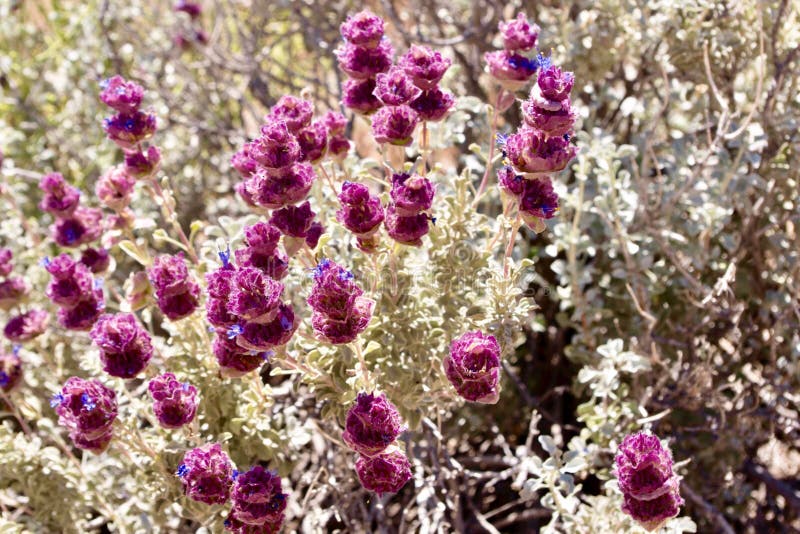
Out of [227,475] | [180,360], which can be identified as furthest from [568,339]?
[227,475]

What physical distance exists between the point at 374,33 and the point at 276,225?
1.56 ft

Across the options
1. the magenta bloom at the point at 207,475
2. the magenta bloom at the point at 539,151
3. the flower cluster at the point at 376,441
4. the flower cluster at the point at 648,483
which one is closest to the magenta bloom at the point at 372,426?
the flower cluster at the point at 376,441

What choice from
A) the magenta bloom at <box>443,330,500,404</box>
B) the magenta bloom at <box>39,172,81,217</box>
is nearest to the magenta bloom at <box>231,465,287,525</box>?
the magenta bloom at <box>443,330,500,404</box>

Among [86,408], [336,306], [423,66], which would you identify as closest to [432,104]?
[423,66]

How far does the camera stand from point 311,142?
5.89 ft

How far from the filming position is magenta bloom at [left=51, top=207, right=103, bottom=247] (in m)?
2.22

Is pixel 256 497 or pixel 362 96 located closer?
pixel 256 497

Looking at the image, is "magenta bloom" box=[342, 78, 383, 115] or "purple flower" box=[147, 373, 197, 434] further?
"magenta bloom" box=[342, 78, 383, 115]

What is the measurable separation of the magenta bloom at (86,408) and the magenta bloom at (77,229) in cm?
62

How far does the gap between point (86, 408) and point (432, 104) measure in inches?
37.3

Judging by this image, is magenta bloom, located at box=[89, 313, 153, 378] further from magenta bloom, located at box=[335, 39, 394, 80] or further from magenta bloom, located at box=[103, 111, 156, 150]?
magenta bloom, located at box=[335, 39, 394, 80]

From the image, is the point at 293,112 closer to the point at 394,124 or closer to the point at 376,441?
the point at 394,124

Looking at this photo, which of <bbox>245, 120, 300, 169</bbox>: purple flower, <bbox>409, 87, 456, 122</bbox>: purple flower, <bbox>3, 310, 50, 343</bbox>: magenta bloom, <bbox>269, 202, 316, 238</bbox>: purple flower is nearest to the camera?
<bbox>245, 120, 300, 169</bbox>: purple flower

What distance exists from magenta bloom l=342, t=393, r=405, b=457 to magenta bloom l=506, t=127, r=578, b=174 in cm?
53
